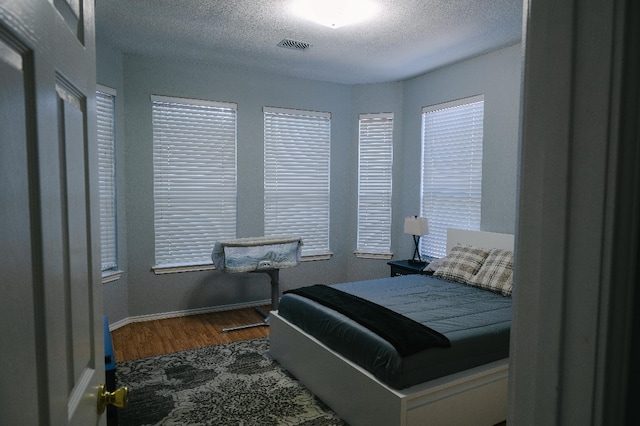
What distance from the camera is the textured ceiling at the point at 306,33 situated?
3.08 metres

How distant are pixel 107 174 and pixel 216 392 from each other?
247 cm

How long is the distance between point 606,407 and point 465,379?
197 centimetres

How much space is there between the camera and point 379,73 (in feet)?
15.9

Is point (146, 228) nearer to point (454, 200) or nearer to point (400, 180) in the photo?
point (400, 180)

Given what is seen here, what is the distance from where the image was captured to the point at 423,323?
100 inches

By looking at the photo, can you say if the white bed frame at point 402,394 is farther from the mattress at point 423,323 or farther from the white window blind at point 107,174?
the white window blind at point 107,174

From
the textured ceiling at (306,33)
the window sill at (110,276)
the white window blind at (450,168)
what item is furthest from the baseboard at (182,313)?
the textured ceiling at (306,33)

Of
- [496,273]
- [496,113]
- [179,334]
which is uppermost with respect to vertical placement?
[496,113]

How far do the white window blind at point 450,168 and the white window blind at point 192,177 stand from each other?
2.38 metres

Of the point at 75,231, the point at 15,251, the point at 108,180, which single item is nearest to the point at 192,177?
the point at 108,180

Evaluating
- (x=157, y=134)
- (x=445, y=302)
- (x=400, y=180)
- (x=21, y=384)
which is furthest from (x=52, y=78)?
(x=400, y=180)

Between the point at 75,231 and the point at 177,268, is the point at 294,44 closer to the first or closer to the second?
the point at 177,268

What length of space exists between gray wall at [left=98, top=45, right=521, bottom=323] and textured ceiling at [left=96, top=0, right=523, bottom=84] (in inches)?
8.6

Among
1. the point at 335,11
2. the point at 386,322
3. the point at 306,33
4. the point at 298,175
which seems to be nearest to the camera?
the point at 386,322
